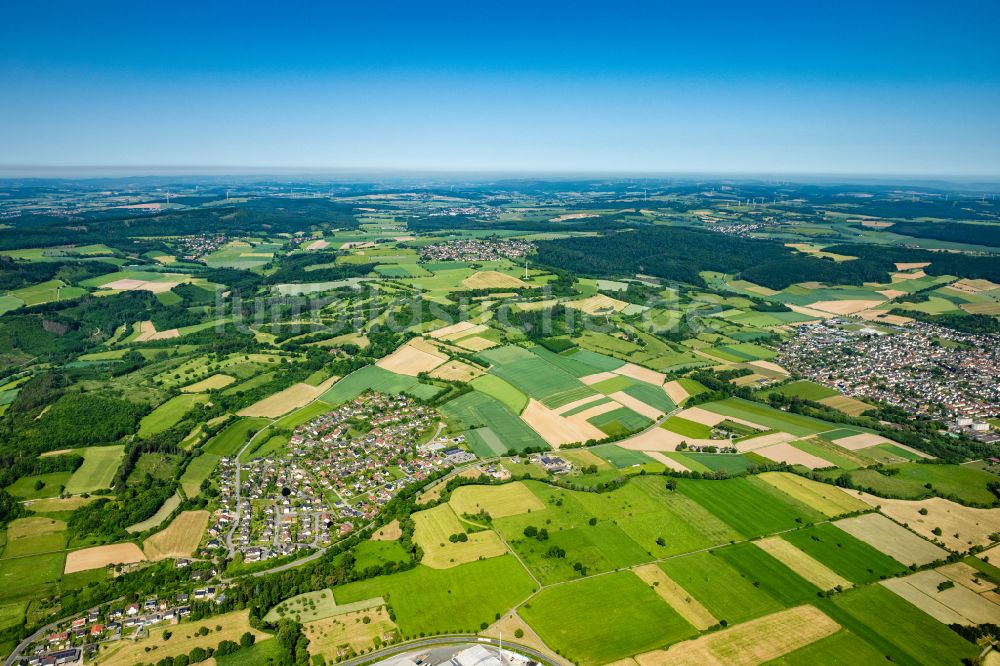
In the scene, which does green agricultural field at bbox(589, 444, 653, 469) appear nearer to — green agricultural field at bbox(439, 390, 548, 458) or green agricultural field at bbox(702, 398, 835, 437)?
green agricultural field at bbox(439, 390, 548, 458)

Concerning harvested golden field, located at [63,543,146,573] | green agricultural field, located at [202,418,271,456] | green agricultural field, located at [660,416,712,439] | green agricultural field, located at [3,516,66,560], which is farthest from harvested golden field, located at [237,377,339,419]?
green agricultural field, located at [660,416,712,439]

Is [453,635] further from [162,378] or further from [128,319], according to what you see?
[128,319]

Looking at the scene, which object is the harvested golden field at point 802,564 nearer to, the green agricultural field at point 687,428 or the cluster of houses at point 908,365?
the green agricultural field at point 687,428

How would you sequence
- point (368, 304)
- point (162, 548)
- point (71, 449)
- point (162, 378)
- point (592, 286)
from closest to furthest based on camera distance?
point (162, 548) < point (71, 449) < point (162, 378) < point (368, 304) < point (592, 286)

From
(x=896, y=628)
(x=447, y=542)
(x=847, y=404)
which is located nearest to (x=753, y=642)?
(x=896, y=628)

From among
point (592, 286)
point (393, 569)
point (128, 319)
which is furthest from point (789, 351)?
point (128, 319)

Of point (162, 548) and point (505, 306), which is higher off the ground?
point (505, 306)

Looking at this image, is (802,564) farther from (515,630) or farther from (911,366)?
(911,366)
